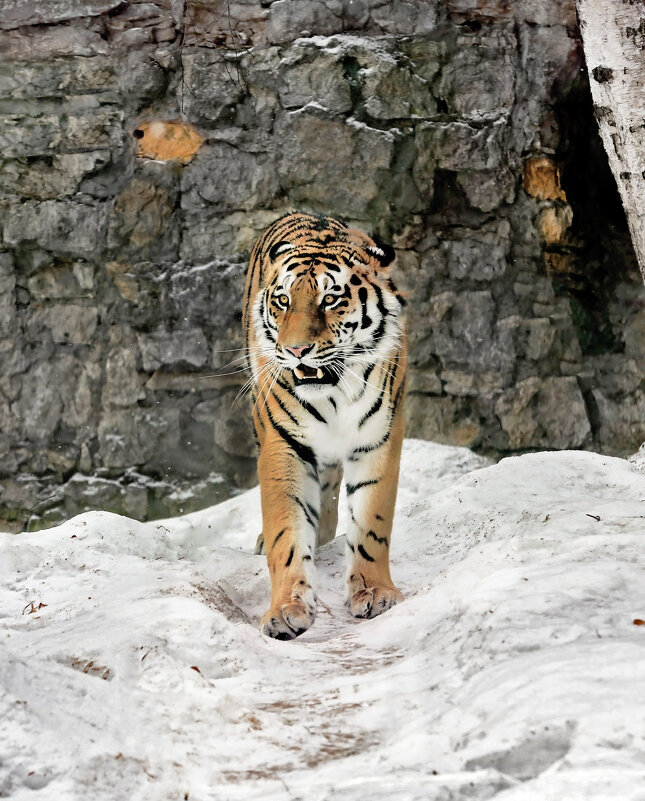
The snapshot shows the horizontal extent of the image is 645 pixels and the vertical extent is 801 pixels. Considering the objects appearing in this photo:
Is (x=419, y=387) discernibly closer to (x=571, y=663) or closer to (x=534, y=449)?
(x=534, y=449)

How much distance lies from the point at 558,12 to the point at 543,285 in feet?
6.06

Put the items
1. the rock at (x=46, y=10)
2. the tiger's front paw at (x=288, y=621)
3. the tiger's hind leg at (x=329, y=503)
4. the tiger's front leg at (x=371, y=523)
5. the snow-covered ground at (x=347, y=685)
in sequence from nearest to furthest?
the snow-covered ground at (x=347, y=685), the tiger's front paw at (x=288, y=621), the tiger's front leg at (x=371, y=523), the tiger's hind leg at (x=329, y=503), the rock at (x=46, y=10)

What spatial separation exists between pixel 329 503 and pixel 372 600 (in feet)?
3.57

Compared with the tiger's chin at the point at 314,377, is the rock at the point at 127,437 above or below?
below

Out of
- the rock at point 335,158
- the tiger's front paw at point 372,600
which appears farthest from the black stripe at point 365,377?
the rock at point 335,158

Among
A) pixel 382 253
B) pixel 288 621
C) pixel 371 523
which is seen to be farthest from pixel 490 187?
pixel 288 621

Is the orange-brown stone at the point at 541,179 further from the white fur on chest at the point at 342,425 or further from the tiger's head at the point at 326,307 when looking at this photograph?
the white fur on chest at the point at 342,425

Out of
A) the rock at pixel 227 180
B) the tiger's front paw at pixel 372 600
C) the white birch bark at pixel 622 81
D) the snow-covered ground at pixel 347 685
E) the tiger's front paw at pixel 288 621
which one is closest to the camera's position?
the snow-covered ground at pixel 347 685

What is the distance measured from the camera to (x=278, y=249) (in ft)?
11.3

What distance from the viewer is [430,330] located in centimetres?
567

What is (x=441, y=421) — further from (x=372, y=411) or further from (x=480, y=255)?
(x=372, y=411)

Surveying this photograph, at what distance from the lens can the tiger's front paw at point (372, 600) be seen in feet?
9.45

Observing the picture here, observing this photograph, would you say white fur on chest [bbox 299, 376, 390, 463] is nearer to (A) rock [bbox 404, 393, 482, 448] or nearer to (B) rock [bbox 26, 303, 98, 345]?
(A) rock [bbox 404, 393, 482, 448]

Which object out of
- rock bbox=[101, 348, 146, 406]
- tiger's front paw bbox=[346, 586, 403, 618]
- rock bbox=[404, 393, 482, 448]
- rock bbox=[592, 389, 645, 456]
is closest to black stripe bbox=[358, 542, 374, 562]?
tiger's front paw bbox=[346, 586, 403, 618]
